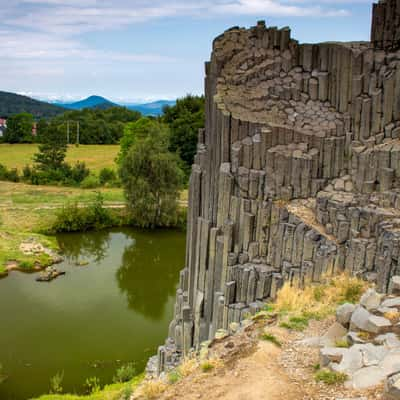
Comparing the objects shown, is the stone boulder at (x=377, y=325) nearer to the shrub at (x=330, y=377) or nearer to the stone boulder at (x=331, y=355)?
the stone boulder at (x=331, y=355)

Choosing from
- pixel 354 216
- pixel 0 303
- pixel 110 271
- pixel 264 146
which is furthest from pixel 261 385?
pixel 110 271

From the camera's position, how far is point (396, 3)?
9.40 meters

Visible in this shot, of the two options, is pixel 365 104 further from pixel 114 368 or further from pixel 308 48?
pixel 114 368

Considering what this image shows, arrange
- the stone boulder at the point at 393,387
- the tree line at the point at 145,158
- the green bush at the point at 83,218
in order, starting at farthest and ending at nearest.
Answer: the green bush at the point at 83,218 → the tree line at the point at 145,158 → the stone boulder at the point at 393,387

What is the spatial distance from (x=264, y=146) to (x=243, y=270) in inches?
99.0

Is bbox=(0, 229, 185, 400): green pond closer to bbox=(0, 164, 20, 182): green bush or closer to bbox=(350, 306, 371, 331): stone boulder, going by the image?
bbox=(350, 306, 371, 331): stone boulder

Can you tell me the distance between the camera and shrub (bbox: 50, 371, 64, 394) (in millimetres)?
13141

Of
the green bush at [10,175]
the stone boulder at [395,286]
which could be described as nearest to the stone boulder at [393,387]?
the stone boulder at [395,286]

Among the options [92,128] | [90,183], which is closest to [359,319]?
[90,183]

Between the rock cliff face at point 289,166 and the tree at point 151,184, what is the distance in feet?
56.9

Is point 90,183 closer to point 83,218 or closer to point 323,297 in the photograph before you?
point 83,218

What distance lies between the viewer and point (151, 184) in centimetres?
2866

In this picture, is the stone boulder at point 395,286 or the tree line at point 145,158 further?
the tree line at point 145,158

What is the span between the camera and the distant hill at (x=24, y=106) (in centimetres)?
11468
